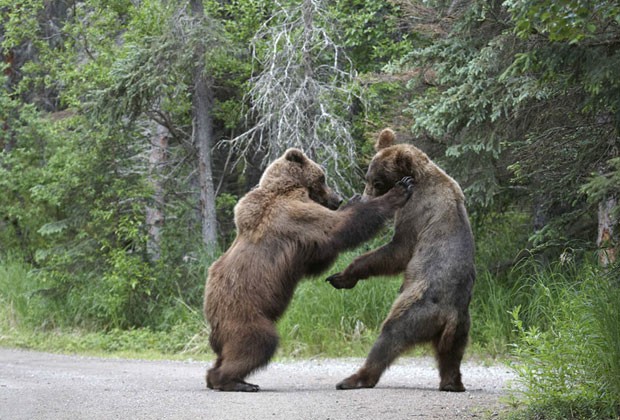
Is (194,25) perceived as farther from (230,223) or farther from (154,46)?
(230,223)

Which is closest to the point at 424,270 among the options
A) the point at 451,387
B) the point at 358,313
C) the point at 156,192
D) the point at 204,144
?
the point at 451,387

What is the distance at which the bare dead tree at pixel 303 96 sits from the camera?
12875 mm

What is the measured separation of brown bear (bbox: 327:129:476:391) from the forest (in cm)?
145

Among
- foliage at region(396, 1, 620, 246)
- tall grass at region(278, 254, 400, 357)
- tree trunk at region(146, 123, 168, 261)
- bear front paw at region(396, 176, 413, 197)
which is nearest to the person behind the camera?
bear front paw at region(396, 176, 413, 197)

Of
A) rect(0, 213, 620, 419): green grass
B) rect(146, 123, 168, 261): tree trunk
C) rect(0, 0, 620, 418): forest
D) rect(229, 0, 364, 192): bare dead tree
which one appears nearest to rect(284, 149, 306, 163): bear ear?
rect(0, 0, 620, 418): forest

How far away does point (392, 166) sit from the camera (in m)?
7.64

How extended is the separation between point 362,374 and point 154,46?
8.43 meters

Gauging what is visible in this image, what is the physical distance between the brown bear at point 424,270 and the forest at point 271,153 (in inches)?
57.1

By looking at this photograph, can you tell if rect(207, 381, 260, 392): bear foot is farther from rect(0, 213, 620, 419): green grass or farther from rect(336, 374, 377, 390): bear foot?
rect(0, 213, 620, 419): green grass

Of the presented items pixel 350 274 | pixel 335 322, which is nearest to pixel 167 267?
pixel 335 322

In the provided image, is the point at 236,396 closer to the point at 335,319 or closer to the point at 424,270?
the point at 424,270

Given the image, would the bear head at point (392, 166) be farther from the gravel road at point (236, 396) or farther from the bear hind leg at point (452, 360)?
the gravel road at point (236, 396)

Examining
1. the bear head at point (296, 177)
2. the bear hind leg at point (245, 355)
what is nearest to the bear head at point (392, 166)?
the bear head at point (296, 177)

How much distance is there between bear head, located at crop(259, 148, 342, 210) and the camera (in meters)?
7.71
